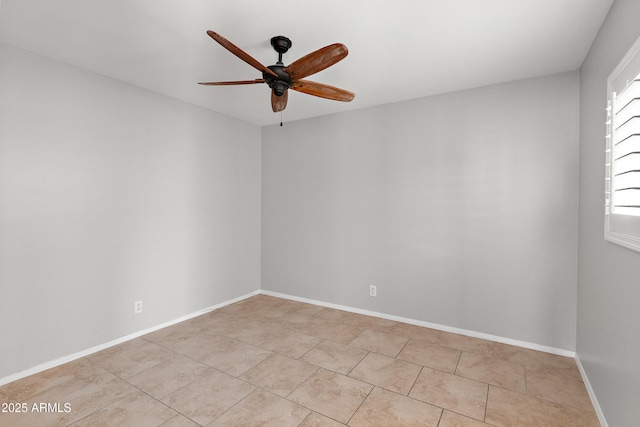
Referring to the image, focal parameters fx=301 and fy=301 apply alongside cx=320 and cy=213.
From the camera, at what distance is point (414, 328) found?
3.20m

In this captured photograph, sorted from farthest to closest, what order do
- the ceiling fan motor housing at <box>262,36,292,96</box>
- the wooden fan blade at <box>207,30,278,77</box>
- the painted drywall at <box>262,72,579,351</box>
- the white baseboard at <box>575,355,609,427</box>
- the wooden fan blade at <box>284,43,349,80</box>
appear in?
the painted drywall at <box>262,72,579,351</box> < the ceiling fan motor housing at <box>262,36,292,96</box> < the white baseboard at <box>575,355,609,427</box> < the wooden fan blade at <box>284,43,349,80</box> < the wooden fan blade at <box>207,30,278,77</box>

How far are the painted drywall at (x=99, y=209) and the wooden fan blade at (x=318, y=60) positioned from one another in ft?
6.46

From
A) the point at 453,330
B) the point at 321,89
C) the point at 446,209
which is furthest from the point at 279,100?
the point at 453,330

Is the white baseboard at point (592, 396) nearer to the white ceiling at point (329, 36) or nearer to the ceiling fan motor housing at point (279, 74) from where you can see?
the white ceiling at point (329, 36)

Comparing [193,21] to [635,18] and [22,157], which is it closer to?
[22,157]

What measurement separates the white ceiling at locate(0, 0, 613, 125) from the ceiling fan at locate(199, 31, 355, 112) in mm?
315

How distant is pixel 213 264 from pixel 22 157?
207 centimetres

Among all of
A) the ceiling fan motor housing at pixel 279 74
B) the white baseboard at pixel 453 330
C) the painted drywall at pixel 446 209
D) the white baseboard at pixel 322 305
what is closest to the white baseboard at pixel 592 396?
the white baseboard at pixel 322 305

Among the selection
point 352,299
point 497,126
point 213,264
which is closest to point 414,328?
point 352,299

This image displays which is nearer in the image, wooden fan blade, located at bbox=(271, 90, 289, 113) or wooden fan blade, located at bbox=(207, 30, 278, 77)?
wooden fan blade, located at bbox=(207, 30, 278, 77)

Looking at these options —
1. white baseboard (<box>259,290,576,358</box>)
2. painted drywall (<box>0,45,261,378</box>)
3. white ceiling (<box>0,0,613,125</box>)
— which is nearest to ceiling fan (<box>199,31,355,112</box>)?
white ceiling (<box>0,0,613,125</box>)

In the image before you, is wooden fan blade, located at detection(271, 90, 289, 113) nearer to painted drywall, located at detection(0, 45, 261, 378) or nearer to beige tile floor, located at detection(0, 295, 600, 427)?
painted drywall, located at detection(0, 45, 261, 378)

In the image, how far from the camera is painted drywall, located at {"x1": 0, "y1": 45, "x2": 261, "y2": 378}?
225cm

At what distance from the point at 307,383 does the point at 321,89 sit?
2.12 m
